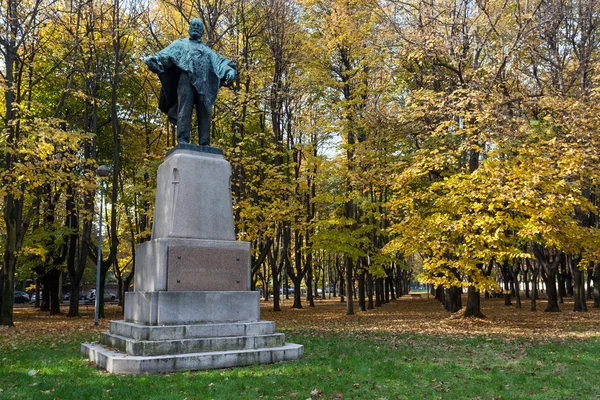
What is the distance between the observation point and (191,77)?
10070 millimetres

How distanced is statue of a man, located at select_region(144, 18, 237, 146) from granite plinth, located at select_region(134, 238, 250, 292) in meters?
2.24

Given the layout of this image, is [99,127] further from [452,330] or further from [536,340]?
[536,340]

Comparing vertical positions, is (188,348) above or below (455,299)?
above

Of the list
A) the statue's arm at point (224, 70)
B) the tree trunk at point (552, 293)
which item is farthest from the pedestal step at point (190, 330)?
the tree trunk at point (552, 293)

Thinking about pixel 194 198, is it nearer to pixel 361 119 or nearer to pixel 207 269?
pixel 207 269

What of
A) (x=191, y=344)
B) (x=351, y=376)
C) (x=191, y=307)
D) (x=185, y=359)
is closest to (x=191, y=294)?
A: (x=191, y=307)

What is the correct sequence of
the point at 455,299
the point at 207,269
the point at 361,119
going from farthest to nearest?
the point at 455,299 → the point at 361,119 → the point at 207,269

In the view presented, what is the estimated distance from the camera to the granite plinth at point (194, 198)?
366 inches

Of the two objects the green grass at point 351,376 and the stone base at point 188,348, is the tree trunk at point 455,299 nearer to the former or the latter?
the green grass at point 351,376

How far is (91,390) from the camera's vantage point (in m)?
6.53

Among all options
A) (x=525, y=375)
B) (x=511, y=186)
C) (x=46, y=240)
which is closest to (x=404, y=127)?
(x=511, y=186)

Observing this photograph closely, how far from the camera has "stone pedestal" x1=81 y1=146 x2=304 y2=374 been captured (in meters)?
8.04

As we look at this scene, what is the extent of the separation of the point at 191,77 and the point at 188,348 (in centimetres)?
532

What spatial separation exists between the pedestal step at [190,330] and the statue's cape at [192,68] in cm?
448
